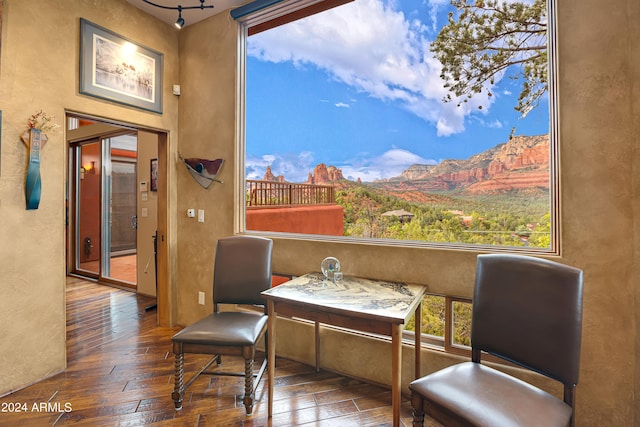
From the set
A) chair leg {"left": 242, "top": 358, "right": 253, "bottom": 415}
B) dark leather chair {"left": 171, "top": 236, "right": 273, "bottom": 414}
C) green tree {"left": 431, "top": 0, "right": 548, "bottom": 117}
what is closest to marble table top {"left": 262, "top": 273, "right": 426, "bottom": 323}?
dark leather chair {"left": 171, "top": 236, "right": 273, "bottom": 414}

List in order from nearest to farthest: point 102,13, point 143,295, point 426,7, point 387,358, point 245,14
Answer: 1. point 387,358
2. point 426,7
3. point 102,13
4. point 245,14
5. point 143,295

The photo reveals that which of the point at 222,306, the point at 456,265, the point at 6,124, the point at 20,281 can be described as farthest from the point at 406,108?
the point at 20,281

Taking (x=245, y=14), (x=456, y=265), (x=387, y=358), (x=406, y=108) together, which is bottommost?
(x=387, y=358)

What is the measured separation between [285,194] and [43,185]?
2.04m

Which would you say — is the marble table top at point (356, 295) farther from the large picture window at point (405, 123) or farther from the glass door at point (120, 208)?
the glass door at point (120, 208)

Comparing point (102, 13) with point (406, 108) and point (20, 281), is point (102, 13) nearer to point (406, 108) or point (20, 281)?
point (20, 281)

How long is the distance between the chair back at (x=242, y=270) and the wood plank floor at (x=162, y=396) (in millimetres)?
629

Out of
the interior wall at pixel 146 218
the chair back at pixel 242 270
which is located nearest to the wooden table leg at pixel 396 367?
the chair back at pixel 242 270

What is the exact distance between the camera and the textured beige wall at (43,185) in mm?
2141

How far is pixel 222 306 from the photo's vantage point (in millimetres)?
3039

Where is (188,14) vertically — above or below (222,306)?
above

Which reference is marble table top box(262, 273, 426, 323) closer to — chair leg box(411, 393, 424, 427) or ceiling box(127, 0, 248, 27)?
chair leg box(411, 393, 424, 427)

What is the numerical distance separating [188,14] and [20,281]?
8.85 feet

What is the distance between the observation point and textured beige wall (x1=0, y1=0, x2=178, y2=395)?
2141mm
